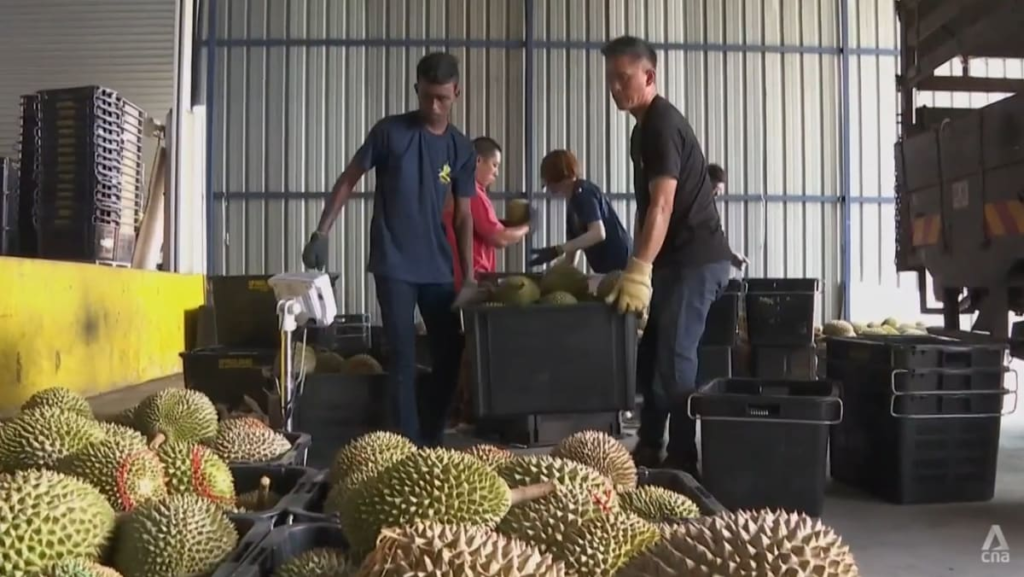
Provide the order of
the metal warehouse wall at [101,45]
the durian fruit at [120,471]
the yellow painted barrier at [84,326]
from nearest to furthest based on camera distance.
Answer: the durian fruit at [120,471] → the yellow painted barrier at [84,326] → the metal warehouse wall at [101,45]

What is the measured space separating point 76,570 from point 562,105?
9.37 meters

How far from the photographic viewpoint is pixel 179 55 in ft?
27.2

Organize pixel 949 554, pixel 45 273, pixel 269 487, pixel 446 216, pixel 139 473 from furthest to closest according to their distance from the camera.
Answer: pixel 45 273, pixel 446 216, pixel 949 554, pixel 269 487, pixel 139 473

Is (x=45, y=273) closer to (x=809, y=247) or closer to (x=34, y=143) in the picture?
(x=34, y=143)

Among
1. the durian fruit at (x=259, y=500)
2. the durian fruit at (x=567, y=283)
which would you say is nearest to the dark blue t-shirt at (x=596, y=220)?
the durian fruit at (x=567, y=283)

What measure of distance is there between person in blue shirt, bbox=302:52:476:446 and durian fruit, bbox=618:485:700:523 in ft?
6.78

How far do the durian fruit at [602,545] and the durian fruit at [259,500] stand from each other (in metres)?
0.62

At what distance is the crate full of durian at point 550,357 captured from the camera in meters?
3.58

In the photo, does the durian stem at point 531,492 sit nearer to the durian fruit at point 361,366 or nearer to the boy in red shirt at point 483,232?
the durian fruit at point 361,366

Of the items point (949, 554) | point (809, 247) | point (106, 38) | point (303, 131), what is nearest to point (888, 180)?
point (809, 247)

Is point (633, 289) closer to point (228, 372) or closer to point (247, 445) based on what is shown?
point (247, 445)

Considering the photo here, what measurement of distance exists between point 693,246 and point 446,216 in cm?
115

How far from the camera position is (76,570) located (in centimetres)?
106

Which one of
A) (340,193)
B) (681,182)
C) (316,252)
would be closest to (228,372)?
(316,252)
